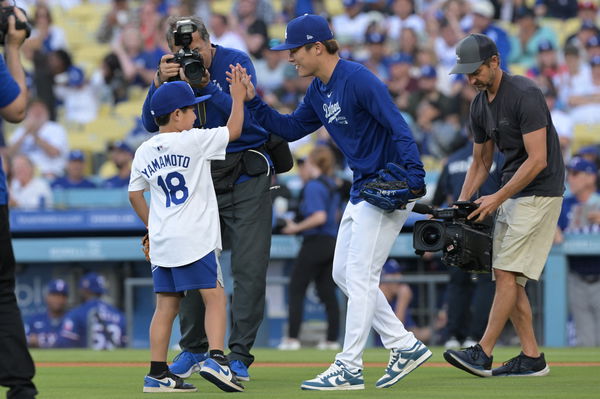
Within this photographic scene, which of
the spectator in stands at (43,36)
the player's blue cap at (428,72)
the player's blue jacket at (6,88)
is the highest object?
the spectator in stands at (43,36)

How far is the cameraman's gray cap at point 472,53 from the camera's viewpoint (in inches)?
278

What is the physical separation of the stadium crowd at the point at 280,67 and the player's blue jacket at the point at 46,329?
1.48m

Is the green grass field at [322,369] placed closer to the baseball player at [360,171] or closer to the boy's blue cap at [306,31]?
the baseball player at [360,171]

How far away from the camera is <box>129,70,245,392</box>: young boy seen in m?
6.32

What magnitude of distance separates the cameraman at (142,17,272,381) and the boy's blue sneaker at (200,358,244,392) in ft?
2.17

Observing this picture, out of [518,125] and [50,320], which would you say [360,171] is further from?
[50,320]

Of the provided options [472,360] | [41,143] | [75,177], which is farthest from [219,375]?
[41,143]

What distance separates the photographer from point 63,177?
15.0 meters

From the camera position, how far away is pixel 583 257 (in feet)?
Answer: 39.5

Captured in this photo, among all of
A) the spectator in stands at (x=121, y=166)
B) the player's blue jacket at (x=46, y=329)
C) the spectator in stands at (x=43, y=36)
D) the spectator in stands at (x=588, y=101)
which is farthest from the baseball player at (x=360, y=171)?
the spectator in stands at (x=43, y=36)

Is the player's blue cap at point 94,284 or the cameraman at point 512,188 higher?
the cameraman at point 512,188

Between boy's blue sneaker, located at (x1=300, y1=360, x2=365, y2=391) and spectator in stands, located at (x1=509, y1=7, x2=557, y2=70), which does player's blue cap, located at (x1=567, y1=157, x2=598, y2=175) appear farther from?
boy's blue sneaker, located at (x1=300, y1=360, x2=365, y2=391)

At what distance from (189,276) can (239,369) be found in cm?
96

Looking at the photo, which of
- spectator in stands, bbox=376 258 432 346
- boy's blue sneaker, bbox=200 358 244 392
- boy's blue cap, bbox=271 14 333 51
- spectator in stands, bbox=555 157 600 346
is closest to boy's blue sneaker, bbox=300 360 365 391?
boy's blue sneaker, bbox=200 358 244 392
